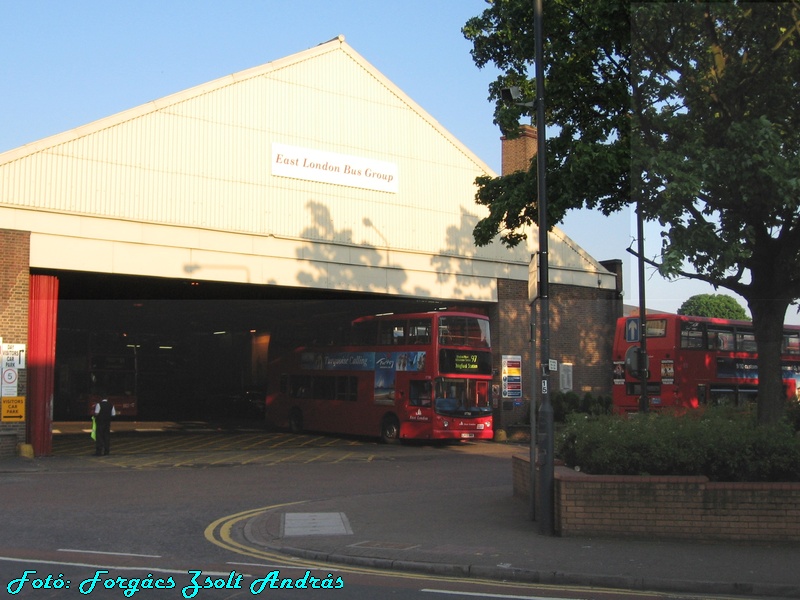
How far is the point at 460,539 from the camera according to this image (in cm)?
1171

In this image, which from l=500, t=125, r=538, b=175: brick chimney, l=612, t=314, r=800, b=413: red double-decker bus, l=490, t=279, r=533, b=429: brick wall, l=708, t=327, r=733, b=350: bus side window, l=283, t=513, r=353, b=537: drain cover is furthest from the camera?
l=500, t=125, r=538, b=175: brick chimney

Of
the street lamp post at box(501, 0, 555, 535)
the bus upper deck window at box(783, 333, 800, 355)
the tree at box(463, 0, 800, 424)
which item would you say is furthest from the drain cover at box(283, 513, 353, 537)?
the bus upper deck window at box(783, 333, 800, 355)

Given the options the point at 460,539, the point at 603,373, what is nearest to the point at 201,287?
the point at 603,373

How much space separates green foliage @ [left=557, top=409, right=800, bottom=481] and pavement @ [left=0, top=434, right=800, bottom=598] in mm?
1014

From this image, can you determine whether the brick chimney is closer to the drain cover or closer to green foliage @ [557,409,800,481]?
the drain cover

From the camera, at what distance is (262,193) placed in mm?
27781

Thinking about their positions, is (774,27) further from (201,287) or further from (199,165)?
(201,287)

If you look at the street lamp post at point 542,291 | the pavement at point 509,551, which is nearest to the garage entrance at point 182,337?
the pavement at point 509,551

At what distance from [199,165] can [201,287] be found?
15.7 ft

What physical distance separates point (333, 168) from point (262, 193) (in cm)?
269

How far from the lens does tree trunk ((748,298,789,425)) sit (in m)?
13.2

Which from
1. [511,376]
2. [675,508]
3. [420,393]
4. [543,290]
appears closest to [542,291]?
[543,290]

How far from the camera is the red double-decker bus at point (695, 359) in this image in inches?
1215

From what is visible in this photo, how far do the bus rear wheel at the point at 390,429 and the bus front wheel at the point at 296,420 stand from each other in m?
5.35
